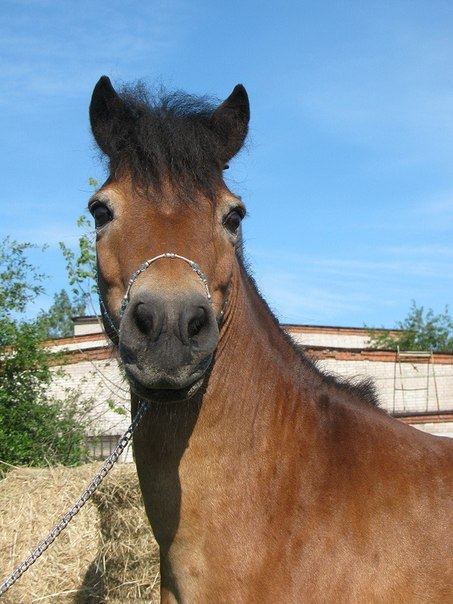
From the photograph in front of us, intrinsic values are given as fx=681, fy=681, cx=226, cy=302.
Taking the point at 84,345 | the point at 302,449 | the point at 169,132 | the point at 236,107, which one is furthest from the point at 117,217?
the point at 84,345

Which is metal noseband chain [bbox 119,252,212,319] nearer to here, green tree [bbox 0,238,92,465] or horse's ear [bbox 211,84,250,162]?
horse's ear [bbox 211,84,250,162]

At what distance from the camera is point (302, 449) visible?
11.9ft

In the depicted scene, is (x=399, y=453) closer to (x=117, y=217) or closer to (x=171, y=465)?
(x=171, y=465)

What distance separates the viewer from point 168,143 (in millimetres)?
3578

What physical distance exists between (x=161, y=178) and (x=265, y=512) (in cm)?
177

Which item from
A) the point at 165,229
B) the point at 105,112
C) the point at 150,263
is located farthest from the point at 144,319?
the point at 105,112

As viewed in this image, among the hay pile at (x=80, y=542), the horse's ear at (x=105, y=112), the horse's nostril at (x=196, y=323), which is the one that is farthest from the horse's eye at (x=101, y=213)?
the hay pile at (x=80, y=542)

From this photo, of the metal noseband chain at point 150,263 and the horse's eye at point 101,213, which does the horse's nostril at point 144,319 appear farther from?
the horse's eye at point 101,213

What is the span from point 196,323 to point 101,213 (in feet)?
3.18

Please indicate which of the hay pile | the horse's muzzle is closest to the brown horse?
the horse's muzzle

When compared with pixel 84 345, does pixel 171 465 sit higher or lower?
lower

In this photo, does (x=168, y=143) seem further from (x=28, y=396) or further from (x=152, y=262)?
(x=28, y=396)

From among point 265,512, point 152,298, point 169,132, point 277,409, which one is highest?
point 169,132

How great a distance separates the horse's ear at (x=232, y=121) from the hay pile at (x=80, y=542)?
5703 mm
